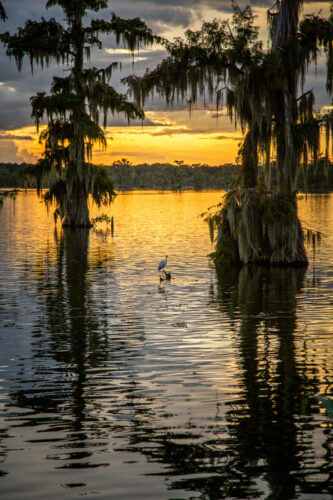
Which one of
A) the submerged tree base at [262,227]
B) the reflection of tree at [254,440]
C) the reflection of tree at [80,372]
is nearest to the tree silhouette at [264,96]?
the submerged tree base at [262,227]

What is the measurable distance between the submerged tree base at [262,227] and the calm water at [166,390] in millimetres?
2794

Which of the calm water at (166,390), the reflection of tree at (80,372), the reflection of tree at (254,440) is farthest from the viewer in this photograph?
the reflection of tree at (80,372)

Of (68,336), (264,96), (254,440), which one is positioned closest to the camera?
(254,440)

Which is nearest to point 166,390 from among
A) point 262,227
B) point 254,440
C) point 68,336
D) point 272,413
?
point 272,413

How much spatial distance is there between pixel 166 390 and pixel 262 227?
1385cm

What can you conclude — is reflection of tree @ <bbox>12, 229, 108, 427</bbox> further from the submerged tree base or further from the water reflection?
the submerged tree base

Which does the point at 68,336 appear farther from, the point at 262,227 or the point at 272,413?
the point at 262,227

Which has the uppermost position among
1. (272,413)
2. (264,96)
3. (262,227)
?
(264,96)

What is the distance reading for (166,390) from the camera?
26.6 ft

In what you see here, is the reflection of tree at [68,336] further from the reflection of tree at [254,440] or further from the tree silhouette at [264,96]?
the tree silhouette at [264,96]

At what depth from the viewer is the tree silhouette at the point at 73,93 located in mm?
35062

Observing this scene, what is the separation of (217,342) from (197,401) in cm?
352

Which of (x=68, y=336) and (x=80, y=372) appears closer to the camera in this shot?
(x=80, y=372)

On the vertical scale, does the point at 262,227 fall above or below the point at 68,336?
above
